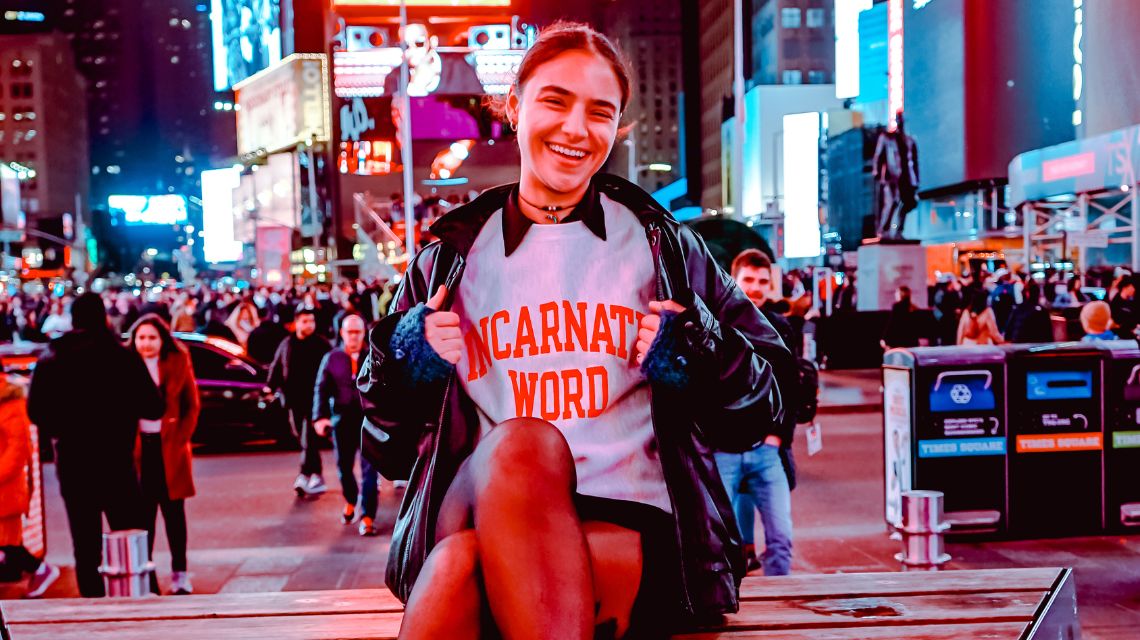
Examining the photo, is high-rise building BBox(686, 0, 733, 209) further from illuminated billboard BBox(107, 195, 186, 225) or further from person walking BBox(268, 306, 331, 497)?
person walking BBox(268, 306, 331, 497)

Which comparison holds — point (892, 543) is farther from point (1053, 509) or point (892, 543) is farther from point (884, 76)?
point (884, 76)

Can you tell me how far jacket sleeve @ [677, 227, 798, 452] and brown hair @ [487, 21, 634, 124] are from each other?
1.35ft

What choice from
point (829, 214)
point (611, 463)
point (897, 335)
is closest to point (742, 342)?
point (611, 463)

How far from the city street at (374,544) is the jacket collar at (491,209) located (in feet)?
13.6

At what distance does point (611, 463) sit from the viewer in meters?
2.28

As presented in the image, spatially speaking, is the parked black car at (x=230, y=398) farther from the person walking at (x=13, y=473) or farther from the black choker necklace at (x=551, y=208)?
the black choker necklace at (x=551, y=208)

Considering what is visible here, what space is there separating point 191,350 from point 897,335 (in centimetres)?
981

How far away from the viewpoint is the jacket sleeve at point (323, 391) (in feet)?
30.2

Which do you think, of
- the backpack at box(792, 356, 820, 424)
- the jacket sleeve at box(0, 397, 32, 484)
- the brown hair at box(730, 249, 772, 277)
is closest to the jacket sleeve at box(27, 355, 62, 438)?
the jacket sleeve at box(0, 397, 32, 484)

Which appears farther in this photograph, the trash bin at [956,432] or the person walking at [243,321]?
the person walking at [243,321]

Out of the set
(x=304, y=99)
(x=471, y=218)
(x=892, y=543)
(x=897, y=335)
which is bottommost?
(x=892, y=543)

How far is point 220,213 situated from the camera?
89.5 meters

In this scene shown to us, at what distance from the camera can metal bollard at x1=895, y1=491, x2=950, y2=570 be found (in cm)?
545

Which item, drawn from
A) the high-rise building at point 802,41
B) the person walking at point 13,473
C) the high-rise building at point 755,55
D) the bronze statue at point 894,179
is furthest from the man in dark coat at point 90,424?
the high-rise building at point 802,41
